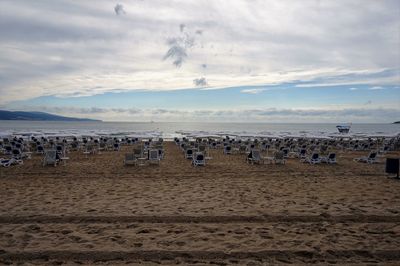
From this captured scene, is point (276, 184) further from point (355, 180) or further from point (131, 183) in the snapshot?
point (131, 183)

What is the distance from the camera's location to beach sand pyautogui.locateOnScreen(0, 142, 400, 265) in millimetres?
4746

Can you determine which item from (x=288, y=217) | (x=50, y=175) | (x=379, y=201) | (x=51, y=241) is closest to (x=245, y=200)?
(x=288, y=217)

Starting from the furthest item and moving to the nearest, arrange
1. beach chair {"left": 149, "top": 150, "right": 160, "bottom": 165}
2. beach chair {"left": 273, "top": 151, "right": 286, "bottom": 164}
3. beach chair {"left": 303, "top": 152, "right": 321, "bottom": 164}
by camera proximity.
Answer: beach chair {"left": 303, "top": 152, "right": 321, "bottom": 164} → beach chair {"left": 273, "top": 151, "right": 286, "bottom": 164} → beach chair {"left": 149, "top": 150, "right": 160, "bottom": 165}

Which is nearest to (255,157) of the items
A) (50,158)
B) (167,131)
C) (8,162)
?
(50,158)

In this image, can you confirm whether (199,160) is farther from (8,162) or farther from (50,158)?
(8,162)

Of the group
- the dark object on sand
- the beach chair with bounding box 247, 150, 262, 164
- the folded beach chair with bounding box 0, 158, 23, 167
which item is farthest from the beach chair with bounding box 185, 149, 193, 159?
the dark object on sand

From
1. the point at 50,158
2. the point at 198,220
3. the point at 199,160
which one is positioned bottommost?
the point at 198,220

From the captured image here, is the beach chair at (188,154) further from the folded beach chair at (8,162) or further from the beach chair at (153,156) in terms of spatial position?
the folded beach chair at (8,162)

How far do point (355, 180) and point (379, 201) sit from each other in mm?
3358

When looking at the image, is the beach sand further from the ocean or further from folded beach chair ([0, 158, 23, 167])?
the ocean

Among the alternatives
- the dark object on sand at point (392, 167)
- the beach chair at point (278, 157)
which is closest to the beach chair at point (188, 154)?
the beach chair at point (278, 157)

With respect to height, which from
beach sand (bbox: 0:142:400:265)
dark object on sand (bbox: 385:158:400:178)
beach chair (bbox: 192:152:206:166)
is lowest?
beach sand (bbox: 0:142:400:265)

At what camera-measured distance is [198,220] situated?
6320 millimetres

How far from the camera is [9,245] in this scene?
5016 millimetres
